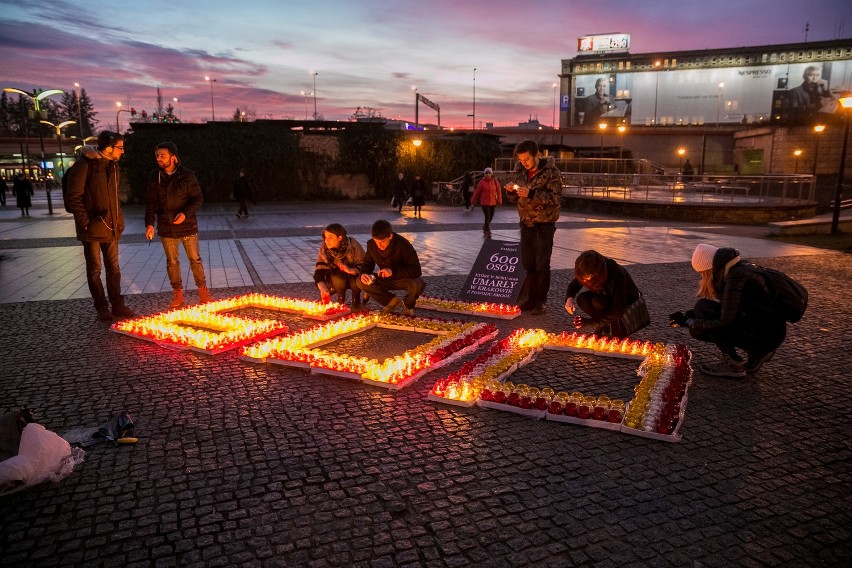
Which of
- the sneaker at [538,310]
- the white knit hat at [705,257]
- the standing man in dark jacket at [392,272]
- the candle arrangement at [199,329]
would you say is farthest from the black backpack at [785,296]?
the candle arrangement at [199,329]

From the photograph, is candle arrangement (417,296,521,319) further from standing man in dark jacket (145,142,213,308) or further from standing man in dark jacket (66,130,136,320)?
standing man in dark jacket (66,130,136,320)

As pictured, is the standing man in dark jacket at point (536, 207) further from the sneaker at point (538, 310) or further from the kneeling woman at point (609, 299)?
the kneeling woman at point (609, 299)

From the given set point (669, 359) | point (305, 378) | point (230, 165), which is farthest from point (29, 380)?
point (230, 165)

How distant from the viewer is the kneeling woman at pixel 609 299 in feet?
19.4

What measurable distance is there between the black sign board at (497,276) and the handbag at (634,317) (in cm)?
217

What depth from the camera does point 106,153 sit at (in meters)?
7.46

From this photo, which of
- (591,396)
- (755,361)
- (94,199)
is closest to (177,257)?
(94,199)

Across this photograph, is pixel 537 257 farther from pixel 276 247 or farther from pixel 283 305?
pixel 276 247

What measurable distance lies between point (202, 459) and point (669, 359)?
177 inches

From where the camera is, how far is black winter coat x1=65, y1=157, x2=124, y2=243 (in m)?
7.28

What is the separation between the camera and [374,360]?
5.71m

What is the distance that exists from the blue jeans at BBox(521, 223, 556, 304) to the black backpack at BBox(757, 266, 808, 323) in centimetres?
295

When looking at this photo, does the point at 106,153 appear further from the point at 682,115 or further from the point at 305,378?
the point at 682,115

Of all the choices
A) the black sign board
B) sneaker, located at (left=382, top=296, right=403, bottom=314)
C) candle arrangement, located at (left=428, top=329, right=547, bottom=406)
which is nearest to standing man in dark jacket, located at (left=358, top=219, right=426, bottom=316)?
sneaker, located at (left=382, top=296, right=403, bottom=314)
